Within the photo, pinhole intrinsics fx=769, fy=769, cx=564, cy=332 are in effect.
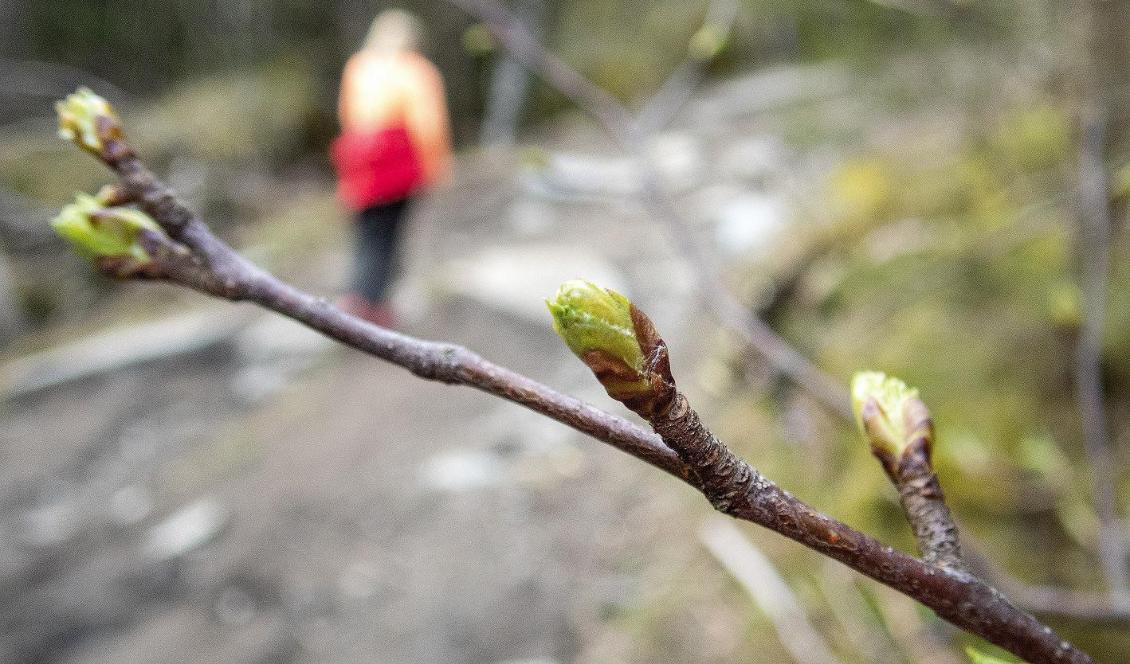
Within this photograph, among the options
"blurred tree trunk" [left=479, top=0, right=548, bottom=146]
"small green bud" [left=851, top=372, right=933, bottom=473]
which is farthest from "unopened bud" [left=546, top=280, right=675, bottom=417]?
"blurred tree trunk" [left=479, top=0, right=548, bottom=146]

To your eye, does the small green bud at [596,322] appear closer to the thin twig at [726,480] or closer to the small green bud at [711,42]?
the thin twig at [726,480]

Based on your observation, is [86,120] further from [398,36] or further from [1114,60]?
[398,36]

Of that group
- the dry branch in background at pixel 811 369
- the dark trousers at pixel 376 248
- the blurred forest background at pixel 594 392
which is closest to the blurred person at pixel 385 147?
the dark trousers at pixel 376 248

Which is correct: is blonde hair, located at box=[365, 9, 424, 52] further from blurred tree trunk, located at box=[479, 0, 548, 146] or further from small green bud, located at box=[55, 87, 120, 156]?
blurred tree trunk, located at box=[479, 0, 548, 146]

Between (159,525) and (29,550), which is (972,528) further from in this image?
(29,550)

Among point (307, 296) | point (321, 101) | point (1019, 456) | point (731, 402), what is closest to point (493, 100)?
point (321, 101)

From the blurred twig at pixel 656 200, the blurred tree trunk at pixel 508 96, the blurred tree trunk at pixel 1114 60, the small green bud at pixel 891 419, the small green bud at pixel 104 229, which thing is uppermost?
the blurred tree trunk at pixel 508 96
